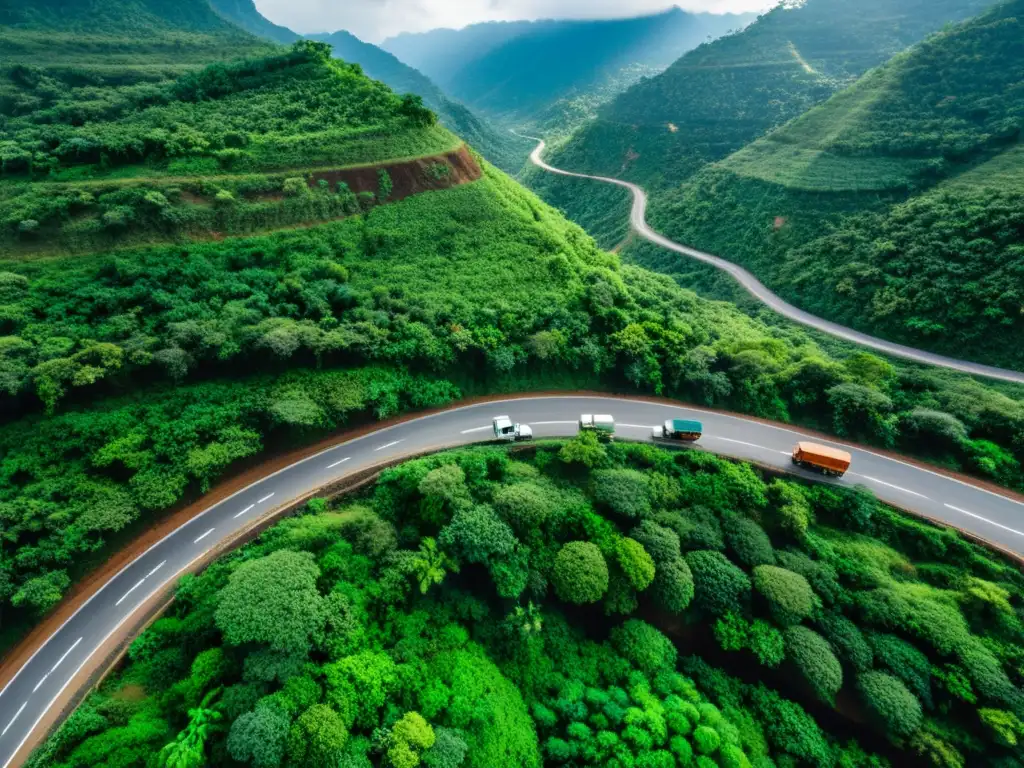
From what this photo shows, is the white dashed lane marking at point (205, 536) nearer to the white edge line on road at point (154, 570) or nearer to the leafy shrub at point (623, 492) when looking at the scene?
the white edge line on road at point (154, 570)

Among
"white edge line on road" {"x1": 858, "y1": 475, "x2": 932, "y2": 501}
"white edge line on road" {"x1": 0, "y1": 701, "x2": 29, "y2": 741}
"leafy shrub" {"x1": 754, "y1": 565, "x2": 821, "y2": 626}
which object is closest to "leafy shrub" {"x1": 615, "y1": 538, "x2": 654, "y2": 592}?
"leafy shrub" {"x1": 754, "y1": 565, "x2": 821, "y2": 626}

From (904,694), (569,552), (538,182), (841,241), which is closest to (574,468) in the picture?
(569,552)

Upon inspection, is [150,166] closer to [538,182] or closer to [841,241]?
[841,241]

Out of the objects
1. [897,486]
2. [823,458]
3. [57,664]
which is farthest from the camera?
[897,486]

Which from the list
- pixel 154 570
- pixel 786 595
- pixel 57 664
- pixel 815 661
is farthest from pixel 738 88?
pixel 57 664

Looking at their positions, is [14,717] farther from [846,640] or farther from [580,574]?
[846,640]

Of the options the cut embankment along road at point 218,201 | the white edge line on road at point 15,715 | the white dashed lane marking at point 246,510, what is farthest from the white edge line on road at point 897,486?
the cut embankment along road at point 218,201

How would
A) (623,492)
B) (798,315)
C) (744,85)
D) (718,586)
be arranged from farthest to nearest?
(744,85) → (798,315) → (623,492) → (718,586)

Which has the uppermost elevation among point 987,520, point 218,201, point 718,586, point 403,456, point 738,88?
point 738,88
